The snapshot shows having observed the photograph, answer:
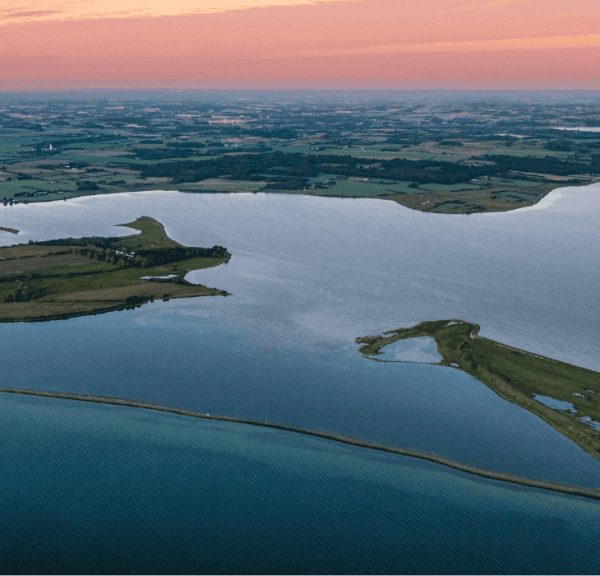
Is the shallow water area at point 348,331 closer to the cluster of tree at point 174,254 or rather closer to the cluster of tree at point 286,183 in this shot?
the cluster of tree at point 174,254

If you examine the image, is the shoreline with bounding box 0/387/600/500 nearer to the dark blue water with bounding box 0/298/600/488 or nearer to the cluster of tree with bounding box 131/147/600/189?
the dark blue water with bounding box 0/298/600/488

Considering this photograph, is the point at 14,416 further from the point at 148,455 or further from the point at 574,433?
the point at 574,433

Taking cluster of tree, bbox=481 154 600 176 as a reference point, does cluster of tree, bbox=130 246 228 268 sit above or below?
below

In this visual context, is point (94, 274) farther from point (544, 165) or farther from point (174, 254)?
point (544, 165)

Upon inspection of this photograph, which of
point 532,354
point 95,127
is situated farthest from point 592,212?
point 95,127

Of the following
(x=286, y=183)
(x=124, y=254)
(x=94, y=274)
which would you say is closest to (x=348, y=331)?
(x=94, y=274)

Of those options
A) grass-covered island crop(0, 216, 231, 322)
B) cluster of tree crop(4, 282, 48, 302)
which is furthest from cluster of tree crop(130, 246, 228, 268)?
cluster of tree crop(4, 282, 48, 302)
